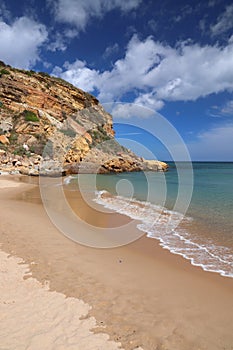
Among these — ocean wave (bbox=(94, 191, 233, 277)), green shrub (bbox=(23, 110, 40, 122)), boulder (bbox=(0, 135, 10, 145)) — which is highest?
green shrub (bbox=(23, 110, 40, 122))

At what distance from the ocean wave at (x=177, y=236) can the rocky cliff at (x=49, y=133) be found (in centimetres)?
1812

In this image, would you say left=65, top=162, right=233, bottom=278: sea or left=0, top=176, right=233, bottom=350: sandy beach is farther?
left=65, top=162, right=233, bottom=278: sea

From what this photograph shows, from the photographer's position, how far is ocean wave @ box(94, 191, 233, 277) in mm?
5543

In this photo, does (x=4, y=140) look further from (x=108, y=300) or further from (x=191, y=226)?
(x=108, y=300)

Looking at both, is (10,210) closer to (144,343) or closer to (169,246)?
(169,246)

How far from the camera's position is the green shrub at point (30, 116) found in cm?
3494

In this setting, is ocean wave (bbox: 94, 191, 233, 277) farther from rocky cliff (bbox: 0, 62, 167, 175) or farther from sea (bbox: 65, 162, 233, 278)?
rocky cliff (bbox: 0, 62, 167, 175)

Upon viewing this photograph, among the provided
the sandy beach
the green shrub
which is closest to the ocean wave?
the sandy beach

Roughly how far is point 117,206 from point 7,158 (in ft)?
71.1

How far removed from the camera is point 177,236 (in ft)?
24.8

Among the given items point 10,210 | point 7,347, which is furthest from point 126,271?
point 10,210

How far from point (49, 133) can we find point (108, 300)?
34.3 m

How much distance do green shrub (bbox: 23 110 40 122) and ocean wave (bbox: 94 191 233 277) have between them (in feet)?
88.4

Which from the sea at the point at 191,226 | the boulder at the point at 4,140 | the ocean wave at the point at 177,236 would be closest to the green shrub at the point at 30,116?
the boulder at the point at 4,140
